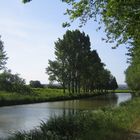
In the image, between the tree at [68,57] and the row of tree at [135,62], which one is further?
the tree at [68,57]

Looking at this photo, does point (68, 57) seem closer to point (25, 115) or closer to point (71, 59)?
point (71, 59)

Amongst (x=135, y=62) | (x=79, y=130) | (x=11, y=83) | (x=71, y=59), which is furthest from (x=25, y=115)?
(x=71, y=59)

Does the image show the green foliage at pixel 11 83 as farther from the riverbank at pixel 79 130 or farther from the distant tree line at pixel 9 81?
the riverbank at pixel 79 130

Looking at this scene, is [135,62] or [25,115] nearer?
[135,62]

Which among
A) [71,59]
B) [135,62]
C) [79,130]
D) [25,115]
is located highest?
[71,59]

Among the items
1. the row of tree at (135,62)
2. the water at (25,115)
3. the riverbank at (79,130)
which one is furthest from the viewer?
the water at (25,115)

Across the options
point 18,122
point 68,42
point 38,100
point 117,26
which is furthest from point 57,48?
point 117,26

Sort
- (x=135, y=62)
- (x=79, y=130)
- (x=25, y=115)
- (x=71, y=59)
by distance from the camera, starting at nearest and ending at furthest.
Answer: (x=79, y=130) → (x=135, y=62) → (x=25, y=115) → (x=71, y=59)

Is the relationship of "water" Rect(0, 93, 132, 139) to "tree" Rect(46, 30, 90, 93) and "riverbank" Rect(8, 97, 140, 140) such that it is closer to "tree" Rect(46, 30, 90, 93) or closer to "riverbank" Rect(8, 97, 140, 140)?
"riverbank" Rect(8, 97, 140, 140)

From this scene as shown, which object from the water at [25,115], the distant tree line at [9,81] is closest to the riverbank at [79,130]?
the water at [25,115]

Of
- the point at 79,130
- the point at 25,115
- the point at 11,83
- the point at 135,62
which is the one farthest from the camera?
the point at 11,83

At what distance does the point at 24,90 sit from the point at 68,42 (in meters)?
15.3

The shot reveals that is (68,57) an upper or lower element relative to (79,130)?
upper

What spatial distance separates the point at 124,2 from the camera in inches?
526
